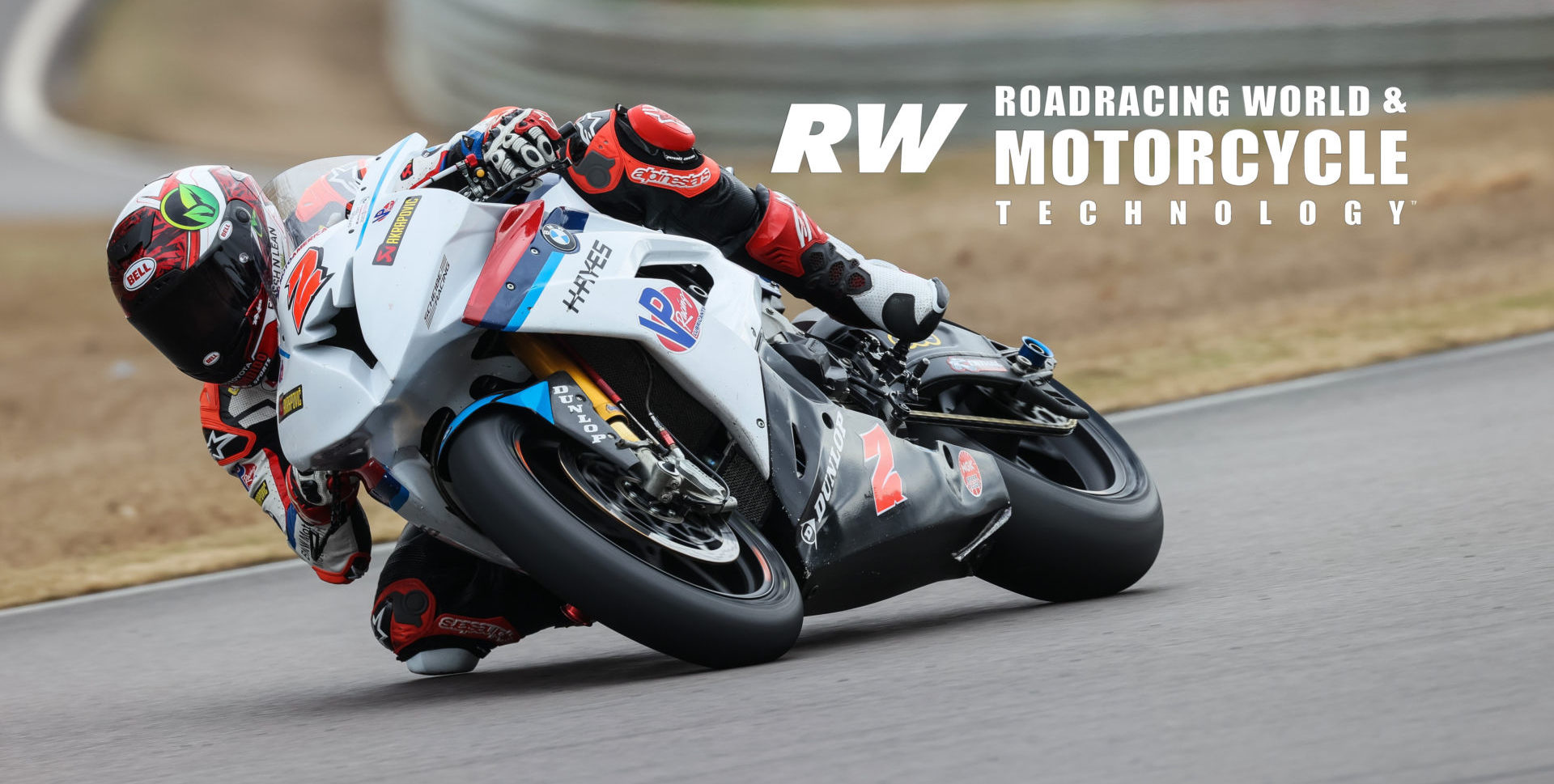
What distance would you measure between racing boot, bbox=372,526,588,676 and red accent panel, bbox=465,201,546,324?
1035 millimetres

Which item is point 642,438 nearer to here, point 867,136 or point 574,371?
point 574,371

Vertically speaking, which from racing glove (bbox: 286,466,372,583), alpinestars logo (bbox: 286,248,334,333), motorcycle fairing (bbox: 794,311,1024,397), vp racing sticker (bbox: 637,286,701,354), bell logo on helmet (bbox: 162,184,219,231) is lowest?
racing glove (bbox: 286,466,372,583)

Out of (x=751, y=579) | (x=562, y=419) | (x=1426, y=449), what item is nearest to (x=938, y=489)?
(x=751, y=579)

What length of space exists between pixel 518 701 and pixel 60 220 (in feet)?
57.4

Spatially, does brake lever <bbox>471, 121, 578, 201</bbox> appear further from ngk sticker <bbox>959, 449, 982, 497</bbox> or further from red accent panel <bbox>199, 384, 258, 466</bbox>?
ngk sticker <bbox>959, 449, 982, 497</bbox>

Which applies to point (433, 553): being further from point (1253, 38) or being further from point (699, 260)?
point (1253, 38)

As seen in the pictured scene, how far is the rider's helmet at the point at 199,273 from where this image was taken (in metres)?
3.99

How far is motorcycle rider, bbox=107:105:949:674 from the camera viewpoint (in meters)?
4.04

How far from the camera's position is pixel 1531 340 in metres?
8.57

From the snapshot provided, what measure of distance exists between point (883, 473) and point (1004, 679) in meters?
0.81

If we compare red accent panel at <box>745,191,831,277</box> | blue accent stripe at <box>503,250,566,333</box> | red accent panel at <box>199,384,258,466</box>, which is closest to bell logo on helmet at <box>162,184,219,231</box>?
red accent panel at <box>199,384,258,466</box>

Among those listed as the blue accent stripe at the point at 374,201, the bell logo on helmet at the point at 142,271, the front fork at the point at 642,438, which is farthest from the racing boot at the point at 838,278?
the bell logo on helmet at the point at 142,271

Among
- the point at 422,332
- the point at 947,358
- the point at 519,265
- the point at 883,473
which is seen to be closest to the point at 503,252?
the point at 519,265

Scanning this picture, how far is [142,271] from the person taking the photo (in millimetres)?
3977
